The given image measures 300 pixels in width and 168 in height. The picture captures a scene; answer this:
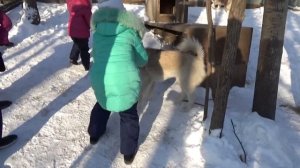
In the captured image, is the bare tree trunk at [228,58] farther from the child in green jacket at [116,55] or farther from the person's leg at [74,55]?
the person's leg at [74,55]

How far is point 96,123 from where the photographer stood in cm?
393

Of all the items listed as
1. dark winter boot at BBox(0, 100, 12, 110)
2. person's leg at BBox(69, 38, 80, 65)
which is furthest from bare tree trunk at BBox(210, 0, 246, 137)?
person's leg at BBox(69, 38, 80, 65)

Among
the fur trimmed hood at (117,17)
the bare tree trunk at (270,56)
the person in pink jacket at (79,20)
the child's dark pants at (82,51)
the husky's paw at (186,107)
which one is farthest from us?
the child's dark pants at (82,51)

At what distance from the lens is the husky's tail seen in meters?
4.54

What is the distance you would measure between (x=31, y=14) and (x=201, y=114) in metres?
5.00

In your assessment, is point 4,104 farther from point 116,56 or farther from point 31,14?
point 31,14

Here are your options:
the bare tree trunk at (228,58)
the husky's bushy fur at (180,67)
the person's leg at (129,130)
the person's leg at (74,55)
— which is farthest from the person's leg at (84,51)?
the bare tree trunk at (228,58)

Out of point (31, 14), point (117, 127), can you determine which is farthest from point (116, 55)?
point (31, 14)

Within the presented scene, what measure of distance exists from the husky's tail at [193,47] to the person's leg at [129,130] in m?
1.32

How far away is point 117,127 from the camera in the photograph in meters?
4.30

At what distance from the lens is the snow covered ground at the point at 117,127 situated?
3.75 meters

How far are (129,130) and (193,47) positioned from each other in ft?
4.98

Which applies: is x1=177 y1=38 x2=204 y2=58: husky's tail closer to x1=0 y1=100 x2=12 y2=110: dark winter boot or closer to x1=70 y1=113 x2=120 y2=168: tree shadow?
x1=70 y1=113 x2=120 y2=168: tree shadow

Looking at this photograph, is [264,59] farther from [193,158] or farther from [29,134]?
[29,134]
